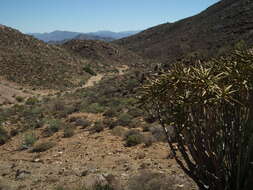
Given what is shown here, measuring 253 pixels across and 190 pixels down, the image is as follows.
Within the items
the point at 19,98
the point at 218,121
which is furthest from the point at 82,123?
the point at 19,98

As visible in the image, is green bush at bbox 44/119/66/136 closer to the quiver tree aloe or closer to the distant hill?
the quiver tree aloe

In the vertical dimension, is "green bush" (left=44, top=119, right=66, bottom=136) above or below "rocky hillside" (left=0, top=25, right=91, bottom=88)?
below

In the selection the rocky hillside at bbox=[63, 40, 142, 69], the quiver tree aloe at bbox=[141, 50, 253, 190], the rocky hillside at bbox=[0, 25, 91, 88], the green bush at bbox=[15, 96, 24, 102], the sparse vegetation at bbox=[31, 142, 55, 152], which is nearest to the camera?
the quiver tree aloe at bbox=[141, 50, 253, 190]

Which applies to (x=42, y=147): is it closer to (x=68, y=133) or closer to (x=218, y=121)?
(x=68, y=133)

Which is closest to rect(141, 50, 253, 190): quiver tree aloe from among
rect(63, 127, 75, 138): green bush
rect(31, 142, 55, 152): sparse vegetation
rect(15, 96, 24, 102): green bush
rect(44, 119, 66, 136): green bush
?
rect(31, 142, 55, 152): sparse vegetation

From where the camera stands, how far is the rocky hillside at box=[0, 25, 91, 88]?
31750 mm

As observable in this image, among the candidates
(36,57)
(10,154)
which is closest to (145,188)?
(10,154)

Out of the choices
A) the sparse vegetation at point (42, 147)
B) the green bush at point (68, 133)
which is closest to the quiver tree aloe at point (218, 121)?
the sparse vegetation at point (42, 147)

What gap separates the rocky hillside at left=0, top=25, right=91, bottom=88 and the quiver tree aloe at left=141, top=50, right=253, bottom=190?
28.1 m

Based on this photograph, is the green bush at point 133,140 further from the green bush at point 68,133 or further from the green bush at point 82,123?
the green bush at point 82,123

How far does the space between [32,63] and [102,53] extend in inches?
1012

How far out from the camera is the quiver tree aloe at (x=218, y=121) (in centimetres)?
376

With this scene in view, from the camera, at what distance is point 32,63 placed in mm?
36312

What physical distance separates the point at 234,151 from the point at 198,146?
0.57m
